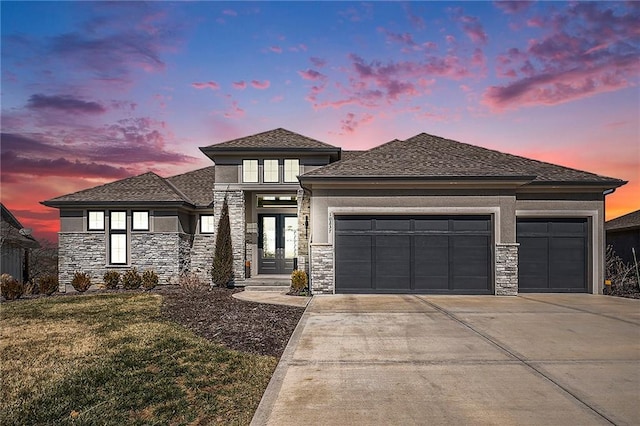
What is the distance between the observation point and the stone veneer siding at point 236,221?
17562 mm

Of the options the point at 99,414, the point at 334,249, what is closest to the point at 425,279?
the point at 334,249

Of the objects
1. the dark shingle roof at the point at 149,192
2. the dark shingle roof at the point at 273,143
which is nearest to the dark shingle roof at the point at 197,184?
the dark shingle roof at the point at 149,192

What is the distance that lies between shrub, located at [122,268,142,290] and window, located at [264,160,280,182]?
736 cm

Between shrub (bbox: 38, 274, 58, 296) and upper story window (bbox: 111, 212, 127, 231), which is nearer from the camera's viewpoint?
shrub (bbox: 38, 274, 58, 296)

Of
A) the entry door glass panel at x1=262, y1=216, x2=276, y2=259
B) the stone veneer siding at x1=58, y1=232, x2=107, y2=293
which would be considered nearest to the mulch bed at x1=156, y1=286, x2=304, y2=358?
the entry door glass panel at x1=262, y1=216, x2=276, y2=259

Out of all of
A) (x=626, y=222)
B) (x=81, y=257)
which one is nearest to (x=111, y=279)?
(x=81, y=257)

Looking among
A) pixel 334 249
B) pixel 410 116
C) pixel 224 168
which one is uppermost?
pixel 410 116

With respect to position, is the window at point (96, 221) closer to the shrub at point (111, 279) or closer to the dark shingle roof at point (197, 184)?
the shrub at point (111, 279)

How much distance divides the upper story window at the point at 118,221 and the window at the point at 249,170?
664 centimetres

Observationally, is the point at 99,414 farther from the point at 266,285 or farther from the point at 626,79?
the point at 626,79

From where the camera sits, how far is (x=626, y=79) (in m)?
14.3

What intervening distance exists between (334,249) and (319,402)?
9373 mm

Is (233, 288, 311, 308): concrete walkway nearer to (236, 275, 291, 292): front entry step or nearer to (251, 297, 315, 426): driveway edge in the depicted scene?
(236, 275, 291, 292): front entry step

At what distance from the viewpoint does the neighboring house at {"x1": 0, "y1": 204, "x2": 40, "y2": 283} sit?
18703mm
